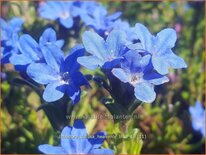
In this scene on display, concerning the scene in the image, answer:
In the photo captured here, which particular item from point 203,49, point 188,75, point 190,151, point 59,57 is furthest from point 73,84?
point 203,49

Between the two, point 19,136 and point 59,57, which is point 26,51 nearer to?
point 59,57

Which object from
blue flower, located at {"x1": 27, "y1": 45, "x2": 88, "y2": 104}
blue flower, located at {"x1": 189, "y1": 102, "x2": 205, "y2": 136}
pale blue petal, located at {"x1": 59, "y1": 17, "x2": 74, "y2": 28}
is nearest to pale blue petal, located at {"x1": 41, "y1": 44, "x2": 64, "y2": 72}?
blue flower, located at {"x1": 27, "y1": 45, "x2": 88, "y2": 104}

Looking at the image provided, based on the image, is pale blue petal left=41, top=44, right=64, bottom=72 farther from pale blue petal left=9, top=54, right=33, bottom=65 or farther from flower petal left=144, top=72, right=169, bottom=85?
flower petal left=144, top=72, right=169, bottom=85

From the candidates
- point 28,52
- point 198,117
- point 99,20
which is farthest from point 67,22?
point 198,117

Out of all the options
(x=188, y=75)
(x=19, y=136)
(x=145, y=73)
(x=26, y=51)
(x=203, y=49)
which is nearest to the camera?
(x=145, y=73)

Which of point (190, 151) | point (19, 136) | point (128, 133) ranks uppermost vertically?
point (128, 133)

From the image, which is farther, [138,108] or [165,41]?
[138,108]

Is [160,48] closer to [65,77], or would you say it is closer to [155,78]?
[155,78]
